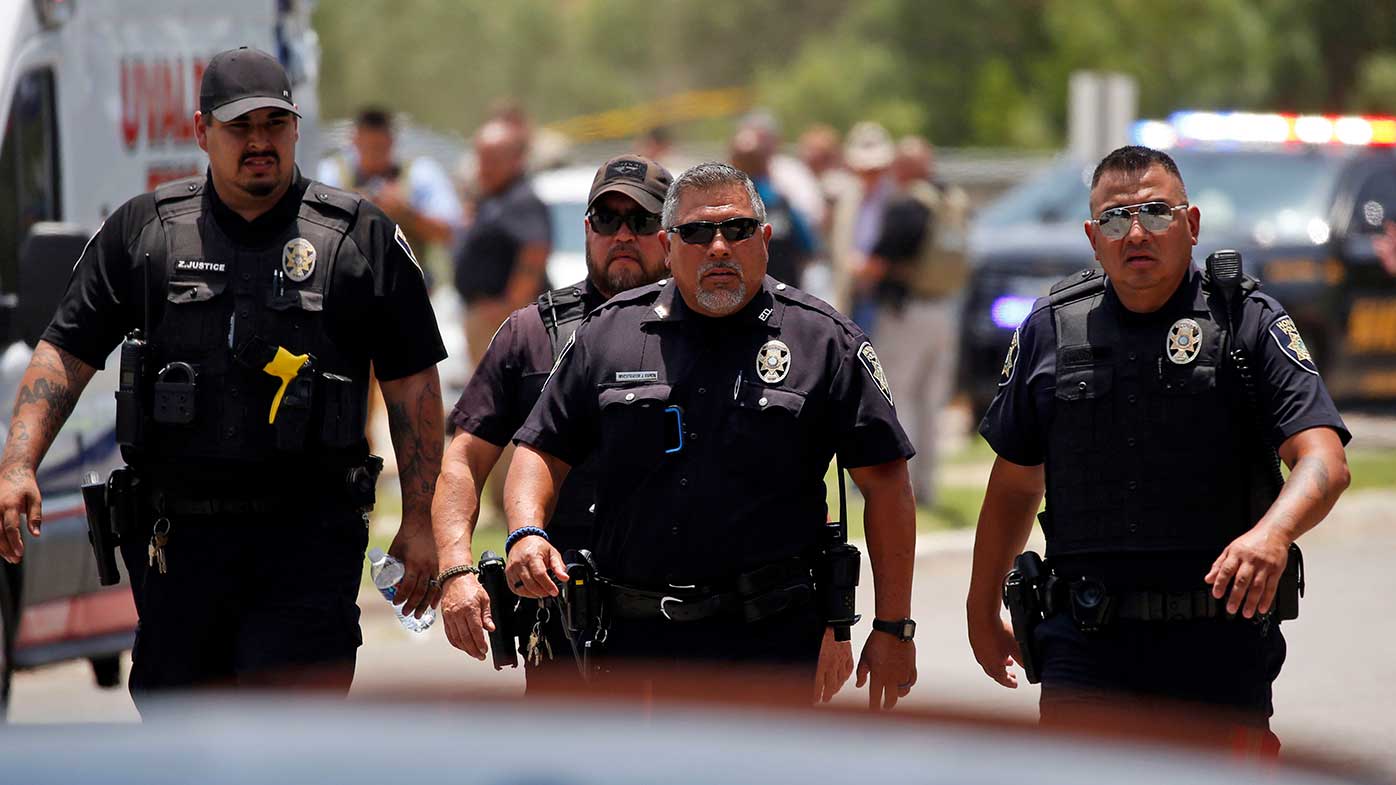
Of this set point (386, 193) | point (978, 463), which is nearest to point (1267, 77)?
point (978, 463)

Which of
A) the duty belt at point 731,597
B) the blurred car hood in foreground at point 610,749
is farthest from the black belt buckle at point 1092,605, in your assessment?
the blurred car hood in foreground at point 610,749

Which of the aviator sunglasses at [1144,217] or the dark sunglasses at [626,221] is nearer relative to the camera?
the aviator sunglasses at [1144,217]

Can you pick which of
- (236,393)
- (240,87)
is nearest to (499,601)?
(236,393)

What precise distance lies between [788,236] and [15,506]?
6.46 m

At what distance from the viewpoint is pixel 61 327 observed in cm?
504

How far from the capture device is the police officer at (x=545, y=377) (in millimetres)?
4793

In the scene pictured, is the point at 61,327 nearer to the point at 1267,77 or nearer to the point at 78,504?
the point at 78,504

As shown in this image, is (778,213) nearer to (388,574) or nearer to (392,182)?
(392,182)

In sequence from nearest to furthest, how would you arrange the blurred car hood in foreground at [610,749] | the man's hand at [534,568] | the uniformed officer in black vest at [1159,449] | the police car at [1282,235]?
the blurred car hood in foreground at [610,749], the man's hand at [534,568], the uniformed officer in black vest at [1159,449], the police car at [1282,235]

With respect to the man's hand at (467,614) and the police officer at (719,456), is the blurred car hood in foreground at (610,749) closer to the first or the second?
the police officer at (719,456)

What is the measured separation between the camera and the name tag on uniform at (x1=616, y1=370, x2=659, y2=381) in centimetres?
448

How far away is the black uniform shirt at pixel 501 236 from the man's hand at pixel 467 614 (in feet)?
18.4

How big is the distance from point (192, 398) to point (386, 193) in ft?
20.5

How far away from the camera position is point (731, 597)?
14.6 feet
